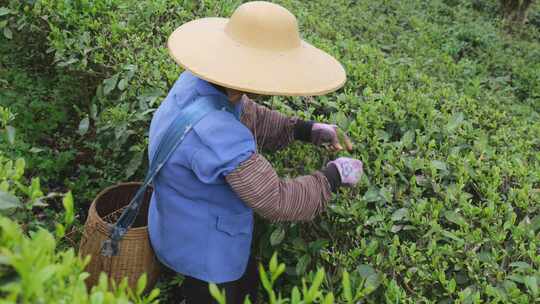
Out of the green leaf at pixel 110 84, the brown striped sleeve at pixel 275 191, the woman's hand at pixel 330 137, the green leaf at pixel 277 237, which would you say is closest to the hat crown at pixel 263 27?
the brown striped sleeve at pixel 275 191

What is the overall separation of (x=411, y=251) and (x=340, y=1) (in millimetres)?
5433

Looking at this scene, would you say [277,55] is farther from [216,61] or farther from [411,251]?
[411,251]

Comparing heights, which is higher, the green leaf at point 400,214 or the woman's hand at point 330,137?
the woman's hand at point 330,137

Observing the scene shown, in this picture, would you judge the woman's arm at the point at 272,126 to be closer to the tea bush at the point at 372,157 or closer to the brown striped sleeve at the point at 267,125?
the brown striped sleeve at the point at 267,125

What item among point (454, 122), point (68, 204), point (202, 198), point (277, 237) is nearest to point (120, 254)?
point (202, 198)

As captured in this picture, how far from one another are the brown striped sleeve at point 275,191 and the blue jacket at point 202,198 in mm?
46

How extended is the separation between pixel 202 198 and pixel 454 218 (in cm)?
104

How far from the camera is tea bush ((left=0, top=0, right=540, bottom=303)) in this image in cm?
198

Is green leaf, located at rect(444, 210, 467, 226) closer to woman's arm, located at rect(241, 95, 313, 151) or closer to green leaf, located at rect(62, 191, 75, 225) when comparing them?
woman's arm, located at rect(241, 95, 313, 151)

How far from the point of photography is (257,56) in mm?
1889

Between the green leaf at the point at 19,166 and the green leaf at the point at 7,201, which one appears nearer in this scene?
the green leaf at the point at 7,201

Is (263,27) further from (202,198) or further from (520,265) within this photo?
(520,265)

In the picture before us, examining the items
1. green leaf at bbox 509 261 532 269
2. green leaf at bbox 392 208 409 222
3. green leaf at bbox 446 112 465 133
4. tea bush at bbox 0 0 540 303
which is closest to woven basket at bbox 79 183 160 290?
tea bush at bbox 0 0 540 303

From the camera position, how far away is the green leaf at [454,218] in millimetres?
2074
